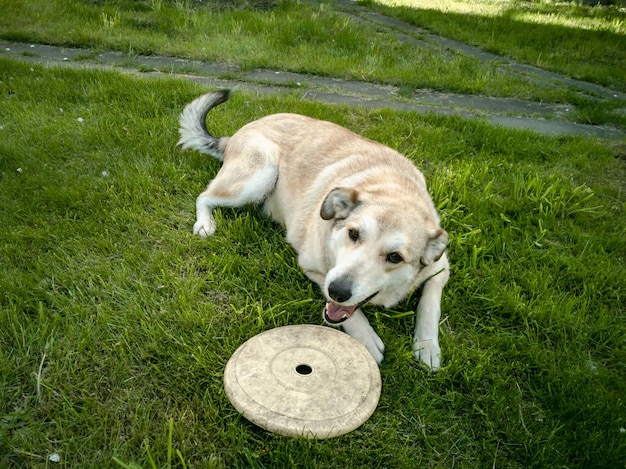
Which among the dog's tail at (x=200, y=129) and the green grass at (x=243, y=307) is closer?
the green grass at (x=243, y=307)

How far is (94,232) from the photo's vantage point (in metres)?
3.48

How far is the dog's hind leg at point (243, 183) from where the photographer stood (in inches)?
150

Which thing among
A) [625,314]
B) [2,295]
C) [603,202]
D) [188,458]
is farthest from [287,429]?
[603,202]

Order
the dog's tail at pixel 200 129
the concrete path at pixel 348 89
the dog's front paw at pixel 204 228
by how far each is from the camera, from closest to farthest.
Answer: the dog's front paw at pixel 204 228
the dog's tail at pixel 200 129
the concrete path at pixel 348 89

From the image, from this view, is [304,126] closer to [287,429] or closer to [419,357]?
[419,357]

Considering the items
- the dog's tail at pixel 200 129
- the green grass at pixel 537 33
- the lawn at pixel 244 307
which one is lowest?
the lawn at pixel 244 307

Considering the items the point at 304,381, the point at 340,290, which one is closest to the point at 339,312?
the point at 340,290

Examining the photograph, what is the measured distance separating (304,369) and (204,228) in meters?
1.57

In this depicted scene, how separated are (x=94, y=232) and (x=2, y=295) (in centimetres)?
77

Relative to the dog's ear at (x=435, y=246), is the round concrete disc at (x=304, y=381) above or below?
Result: below

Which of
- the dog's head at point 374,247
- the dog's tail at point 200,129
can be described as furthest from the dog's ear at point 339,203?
the dog's tail at point 200,129

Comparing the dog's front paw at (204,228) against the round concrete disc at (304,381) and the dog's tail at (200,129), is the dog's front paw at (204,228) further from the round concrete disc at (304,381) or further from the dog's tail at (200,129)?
the round concrete disc at (304,381)

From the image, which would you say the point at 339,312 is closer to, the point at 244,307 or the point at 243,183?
the point at 244,307

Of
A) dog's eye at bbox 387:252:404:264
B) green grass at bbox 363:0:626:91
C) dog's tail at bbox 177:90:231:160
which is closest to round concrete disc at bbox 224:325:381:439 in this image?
dog's eye at bbox 387:252:404:264
